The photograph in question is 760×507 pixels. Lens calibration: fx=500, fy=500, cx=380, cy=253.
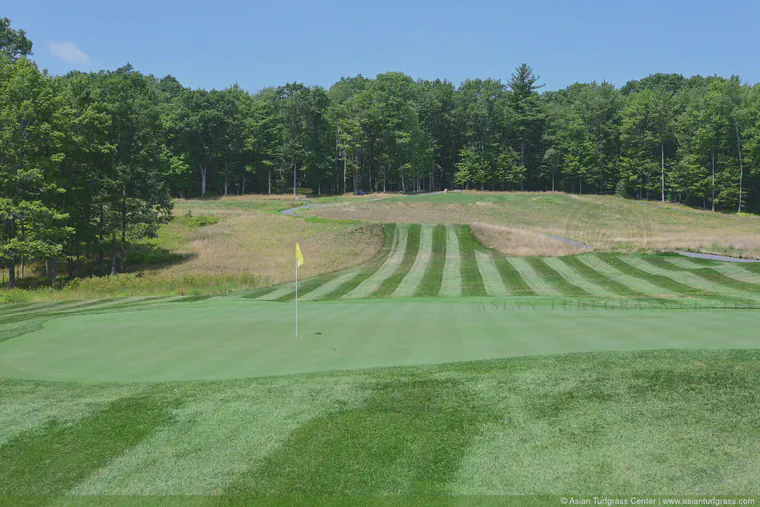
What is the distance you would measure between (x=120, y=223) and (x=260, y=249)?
431 inches

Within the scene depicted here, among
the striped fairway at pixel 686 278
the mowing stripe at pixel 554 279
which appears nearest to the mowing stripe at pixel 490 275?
→ the mowing stripe at pixel 554 279

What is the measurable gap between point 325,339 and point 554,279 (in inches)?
731

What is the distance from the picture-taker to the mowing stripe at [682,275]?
21344 millimetres

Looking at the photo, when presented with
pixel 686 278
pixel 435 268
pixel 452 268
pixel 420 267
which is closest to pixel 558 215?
pixel 452 268

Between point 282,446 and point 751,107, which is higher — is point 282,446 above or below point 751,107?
below

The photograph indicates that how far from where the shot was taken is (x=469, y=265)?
33.7 meters

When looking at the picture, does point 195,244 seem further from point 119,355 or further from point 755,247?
point 755,247

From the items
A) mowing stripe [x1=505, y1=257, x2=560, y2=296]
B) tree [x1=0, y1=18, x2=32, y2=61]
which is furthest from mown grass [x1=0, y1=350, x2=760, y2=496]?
tree [x1=0, y1=18, x2=32, y2=61]

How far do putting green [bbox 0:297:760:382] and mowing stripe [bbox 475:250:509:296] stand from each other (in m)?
8.07

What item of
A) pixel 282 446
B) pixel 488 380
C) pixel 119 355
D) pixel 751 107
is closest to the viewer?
pixel 282 446

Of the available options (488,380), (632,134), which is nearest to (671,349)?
(488,380)

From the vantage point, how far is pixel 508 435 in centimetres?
646

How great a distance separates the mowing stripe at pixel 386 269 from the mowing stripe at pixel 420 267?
137 centimetres

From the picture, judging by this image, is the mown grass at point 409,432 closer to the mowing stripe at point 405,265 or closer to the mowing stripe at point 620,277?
the mowing stripe at point 620,277
